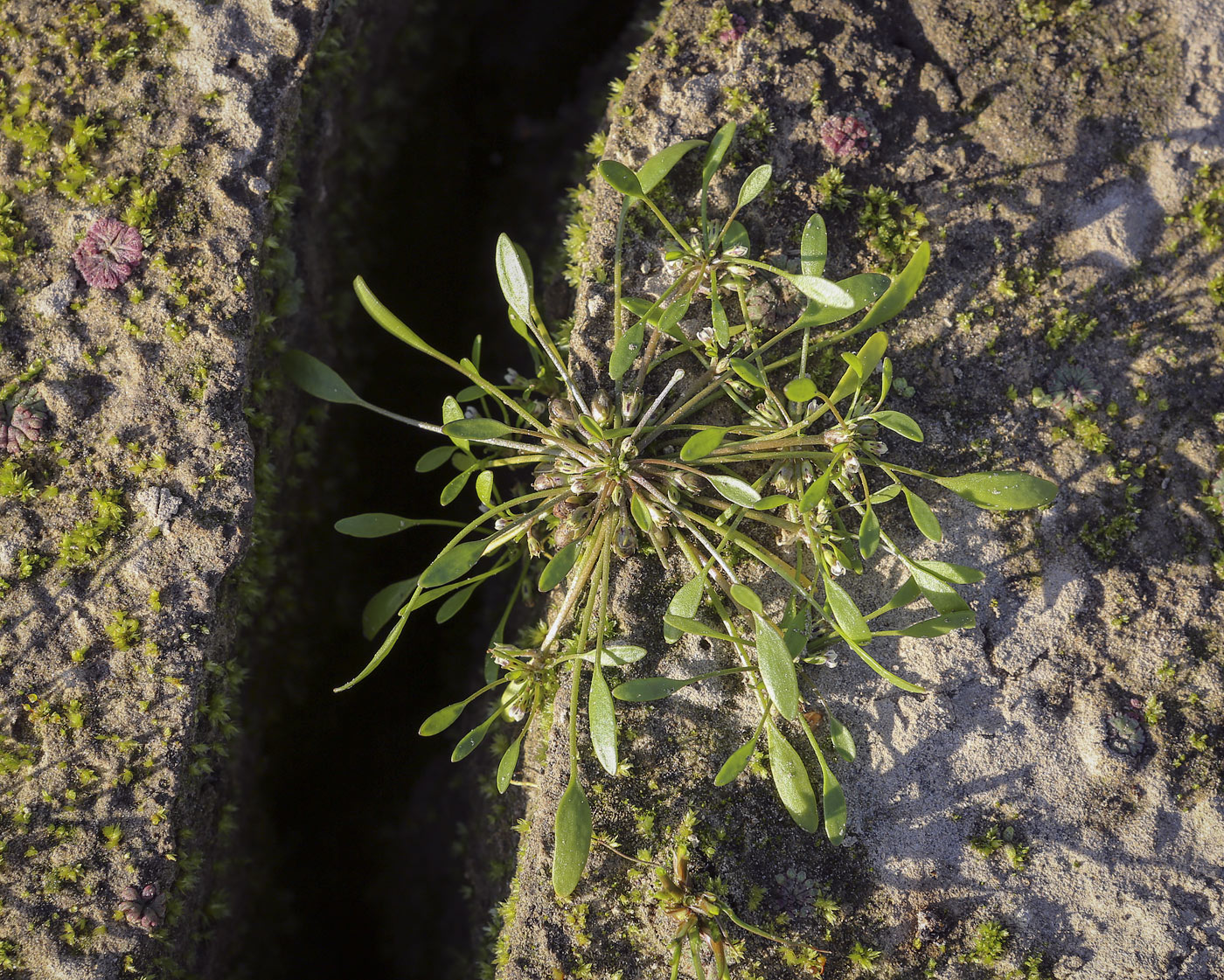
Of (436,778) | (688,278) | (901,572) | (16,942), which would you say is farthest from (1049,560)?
(16,942)

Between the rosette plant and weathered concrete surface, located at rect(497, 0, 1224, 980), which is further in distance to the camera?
weathered concrete surface, located at rect(497, 0, 1224, 980)

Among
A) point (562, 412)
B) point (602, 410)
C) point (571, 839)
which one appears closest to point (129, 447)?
point (562, 412)

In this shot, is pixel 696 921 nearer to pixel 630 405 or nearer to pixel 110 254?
pixel 630 405

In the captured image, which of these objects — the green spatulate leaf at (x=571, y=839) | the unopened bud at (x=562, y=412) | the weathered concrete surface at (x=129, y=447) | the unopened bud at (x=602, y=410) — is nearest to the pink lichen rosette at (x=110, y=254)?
the weathered concrete surface at (x=129, y=447)

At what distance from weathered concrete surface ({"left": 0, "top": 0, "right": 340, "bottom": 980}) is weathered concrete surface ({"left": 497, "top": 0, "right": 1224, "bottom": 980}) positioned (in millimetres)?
1220

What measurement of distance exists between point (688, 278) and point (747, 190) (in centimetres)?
34

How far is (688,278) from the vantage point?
266 centimetres

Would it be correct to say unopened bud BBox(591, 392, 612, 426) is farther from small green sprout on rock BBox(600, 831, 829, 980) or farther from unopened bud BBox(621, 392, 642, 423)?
small green sprout on rock BBox(600, 831, 829, 980)

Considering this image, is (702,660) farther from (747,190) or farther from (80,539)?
(80,539)

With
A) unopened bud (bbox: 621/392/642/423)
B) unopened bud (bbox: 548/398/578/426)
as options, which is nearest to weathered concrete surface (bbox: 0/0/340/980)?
unopened bud (bbox: 548/398/578/426)

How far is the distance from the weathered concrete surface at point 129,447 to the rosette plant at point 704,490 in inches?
17.1

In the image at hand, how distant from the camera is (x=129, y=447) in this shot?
262 centimetres

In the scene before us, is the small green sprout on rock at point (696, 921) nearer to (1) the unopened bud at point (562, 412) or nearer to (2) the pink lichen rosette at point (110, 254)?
(1) the unopened bud at point (562, 412)

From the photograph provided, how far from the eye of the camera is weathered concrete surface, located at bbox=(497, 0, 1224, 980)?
265 centimetres
